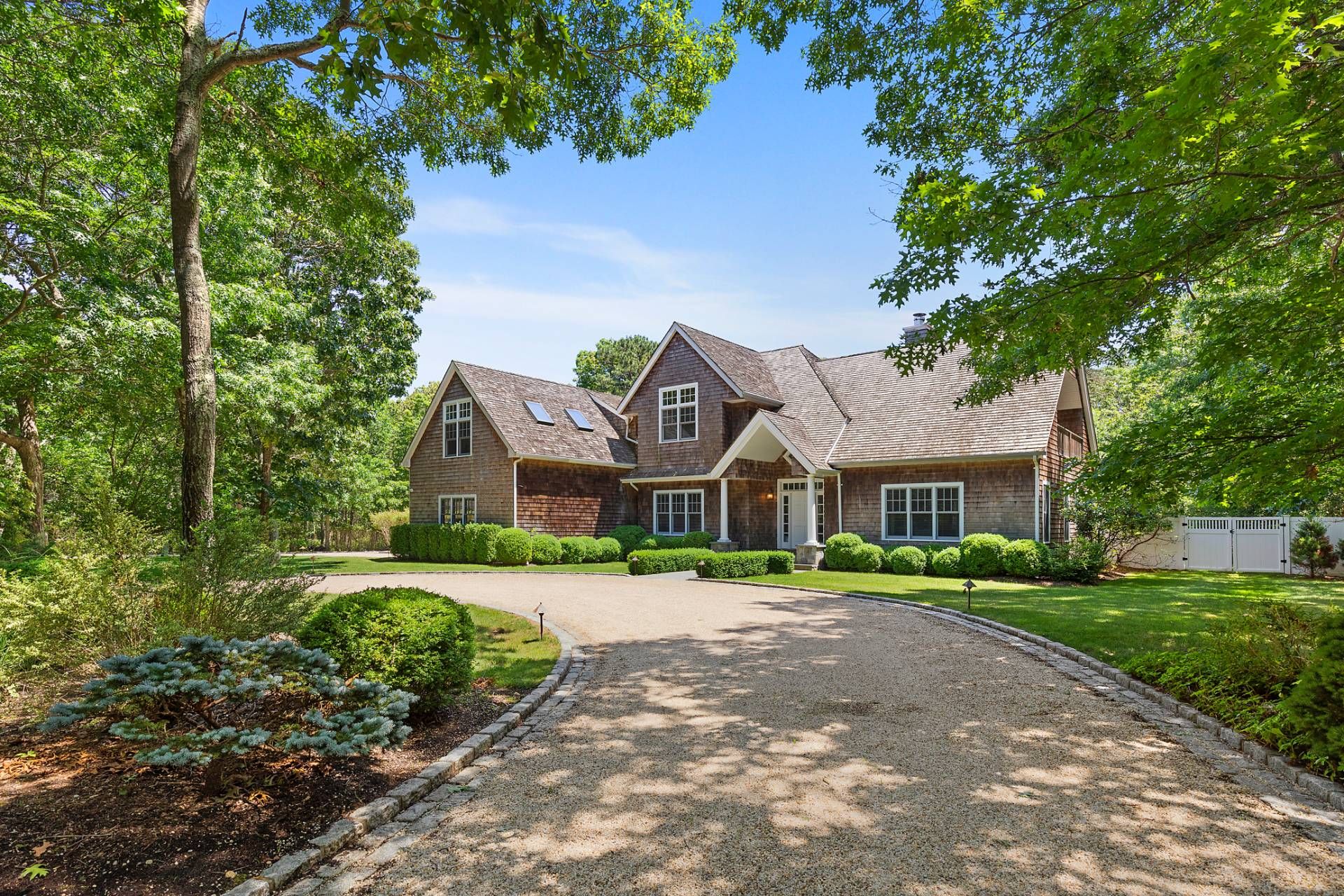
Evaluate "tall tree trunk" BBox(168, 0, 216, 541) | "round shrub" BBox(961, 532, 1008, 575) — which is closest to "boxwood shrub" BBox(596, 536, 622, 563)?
"round shrub" BBox(961, 532, 1008, 575)

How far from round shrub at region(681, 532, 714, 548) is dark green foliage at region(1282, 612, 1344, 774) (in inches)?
708

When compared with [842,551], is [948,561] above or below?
below

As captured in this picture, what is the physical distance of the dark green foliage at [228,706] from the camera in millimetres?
3523

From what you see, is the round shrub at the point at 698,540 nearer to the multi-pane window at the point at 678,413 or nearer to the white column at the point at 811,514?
the white column at the point at 811,514

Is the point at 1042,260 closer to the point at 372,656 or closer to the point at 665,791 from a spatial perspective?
the point at 665,791

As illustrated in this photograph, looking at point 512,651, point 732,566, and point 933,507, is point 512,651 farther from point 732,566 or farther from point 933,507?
point 933,507

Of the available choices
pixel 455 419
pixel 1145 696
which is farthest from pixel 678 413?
pixel 1145 696

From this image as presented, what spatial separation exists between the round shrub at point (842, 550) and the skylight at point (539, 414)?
11.9 meters

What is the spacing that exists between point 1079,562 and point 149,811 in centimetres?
1862

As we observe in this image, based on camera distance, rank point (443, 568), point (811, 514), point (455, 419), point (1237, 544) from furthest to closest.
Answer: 1. point (455, 419)
2. point (443, 568)
3. point (811, 514)
4. point (1237, 544)

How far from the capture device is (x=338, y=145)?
31.7 ft

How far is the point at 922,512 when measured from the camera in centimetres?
2006

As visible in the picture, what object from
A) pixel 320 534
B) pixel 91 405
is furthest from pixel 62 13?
pixel 320 534

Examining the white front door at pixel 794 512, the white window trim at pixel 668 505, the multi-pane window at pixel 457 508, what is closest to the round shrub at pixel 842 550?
the white front door at pixel 794 512
